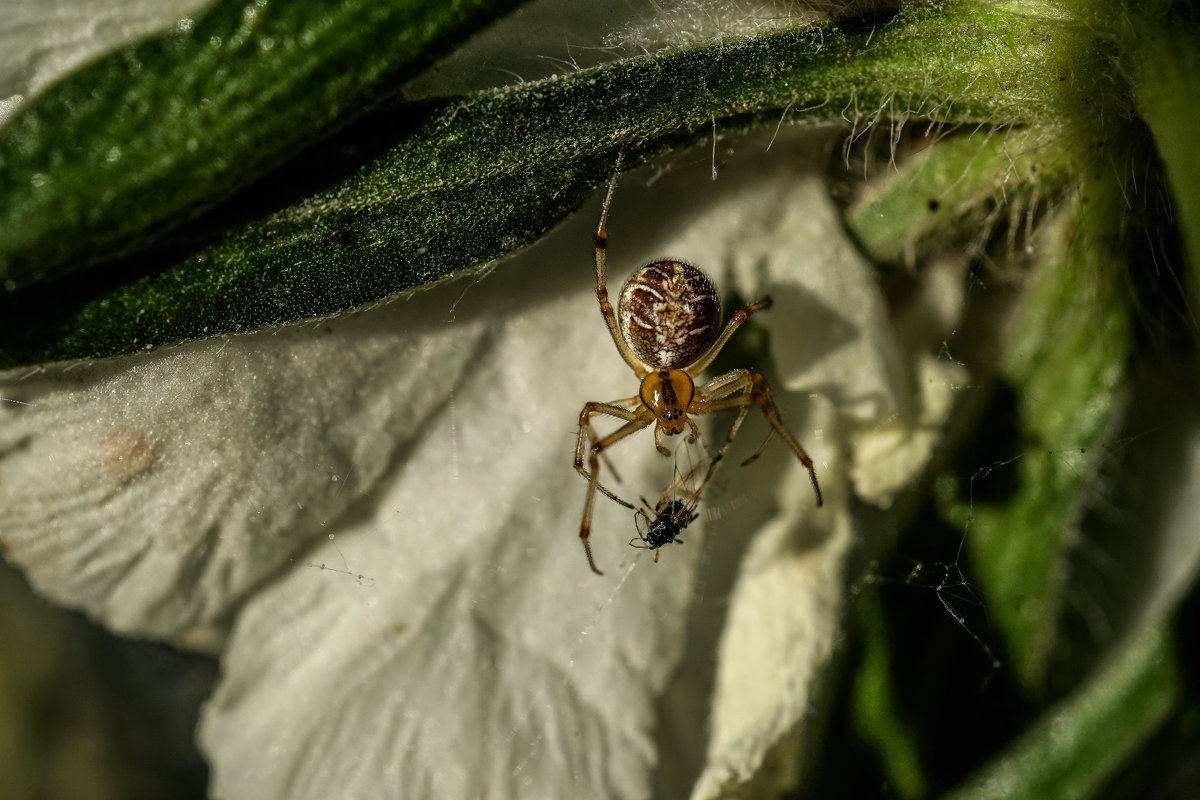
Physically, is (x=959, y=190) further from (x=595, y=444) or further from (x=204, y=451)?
(x=204, y=451)

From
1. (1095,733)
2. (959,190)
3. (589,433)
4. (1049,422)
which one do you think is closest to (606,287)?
(589,433)

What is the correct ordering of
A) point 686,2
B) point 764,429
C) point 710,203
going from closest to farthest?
point 686,2
point 710,203
point 764,429

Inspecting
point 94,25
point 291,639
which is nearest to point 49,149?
point 94,25

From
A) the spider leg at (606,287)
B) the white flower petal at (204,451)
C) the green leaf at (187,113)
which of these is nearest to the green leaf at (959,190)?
the spider leg at (606,287)

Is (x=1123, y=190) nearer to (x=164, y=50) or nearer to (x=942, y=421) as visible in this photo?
(x=942, y=421)

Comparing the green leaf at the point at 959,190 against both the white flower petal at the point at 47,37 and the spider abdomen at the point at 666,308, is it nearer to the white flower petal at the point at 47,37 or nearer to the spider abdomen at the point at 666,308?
the spider abdomen at the point at 666,308
